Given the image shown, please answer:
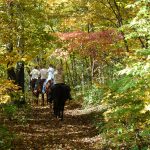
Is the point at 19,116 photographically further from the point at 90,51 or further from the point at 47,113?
the point at 90,51

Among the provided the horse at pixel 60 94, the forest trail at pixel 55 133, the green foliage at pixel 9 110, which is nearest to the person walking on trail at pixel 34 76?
the forest trail at pixel 55 133

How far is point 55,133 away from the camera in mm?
12961

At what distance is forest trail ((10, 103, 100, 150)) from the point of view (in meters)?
11.0

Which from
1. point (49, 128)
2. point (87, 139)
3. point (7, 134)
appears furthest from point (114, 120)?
point (49, 128)

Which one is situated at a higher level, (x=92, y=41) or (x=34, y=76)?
(x=92, y=41)

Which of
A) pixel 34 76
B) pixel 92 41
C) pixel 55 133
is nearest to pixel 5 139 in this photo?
pixel 55 133

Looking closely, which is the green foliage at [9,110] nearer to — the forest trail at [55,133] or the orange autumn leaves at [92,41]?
the forest trail at [55,133]

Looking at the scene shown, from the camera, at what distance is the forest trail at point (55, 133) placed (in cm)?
1104

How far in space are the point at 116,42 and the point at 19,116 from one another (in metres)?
6.50

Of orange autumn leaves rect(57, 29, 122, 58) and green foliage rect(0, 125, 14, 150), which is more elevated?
orange autumn leaves rect(57, 29, 122, 58)

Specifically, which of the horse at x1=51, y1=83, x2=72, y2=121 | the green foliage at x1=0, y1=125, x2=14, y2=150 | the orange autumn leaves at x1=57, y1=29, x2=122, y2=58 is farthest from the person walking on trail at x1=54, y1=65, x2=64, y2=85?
the green foliage at x1=0, y1=125, x2=14, y2=150

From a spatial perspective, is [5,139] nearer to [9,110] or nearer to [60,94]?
[9,110]

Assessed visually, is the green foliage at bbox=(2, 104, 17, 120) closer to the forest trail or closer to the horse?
the forest trail

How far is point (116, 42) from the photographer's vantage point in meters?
19.0
